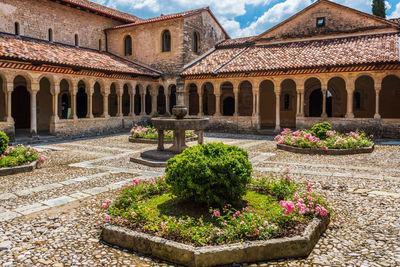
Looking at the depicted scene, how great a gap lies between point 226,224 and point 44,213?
A: 10.2 ft

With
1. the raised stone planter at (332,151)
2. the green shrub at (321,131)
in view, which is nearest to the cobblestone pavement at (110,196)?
the raised stone planter at (332,151)

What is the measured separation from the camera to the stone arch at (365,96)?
64.1 feet

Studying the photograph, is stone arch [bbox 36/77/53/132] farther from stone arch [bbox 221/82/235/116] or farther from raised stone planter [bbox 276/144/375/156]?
raised stone planter [bbox 276/144/375/156]

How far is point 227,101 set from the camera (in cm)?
2450

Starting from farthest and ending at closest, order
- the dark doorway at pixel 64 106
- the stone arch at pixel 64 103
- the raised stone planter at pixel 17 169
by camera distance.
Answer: the dark doorway at pixel 64 106
the stone arch at pixel 64 103
the raised stone planter at pixel 17 169

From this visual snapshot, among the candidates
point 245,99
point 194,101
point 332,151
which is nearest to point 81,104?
point 194,101

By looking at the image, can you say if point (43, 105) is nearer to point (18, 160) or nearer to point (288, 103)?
point (18, 160)

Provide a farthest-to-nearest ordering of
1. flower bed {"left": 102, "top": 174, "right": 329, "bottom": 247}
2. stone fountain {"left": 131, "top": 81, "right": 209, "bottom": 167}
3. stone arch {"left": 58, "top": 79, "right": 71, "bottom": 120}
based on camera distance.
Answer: stone arch {"left": 58, "top": 79, "right": 71, "bottom": 120} < stone fountain {"left": 131, "top": 81, "right": 209, "bottom": 167} < flower bed {"left": 102, "top": 174, "right": 329, "bottom": 247}

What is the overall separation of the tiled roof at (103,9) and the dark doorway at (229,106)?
32.3 feet

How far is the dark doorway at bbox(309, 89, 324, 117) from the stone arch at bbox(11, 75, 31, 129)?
703 inches

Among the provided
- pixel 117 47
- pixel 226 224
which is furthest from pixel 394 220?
pixel 117 47

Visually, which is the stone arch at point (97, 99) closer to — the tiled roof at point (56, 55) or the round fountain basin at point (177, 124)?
the tiled roof at point (56, 55)

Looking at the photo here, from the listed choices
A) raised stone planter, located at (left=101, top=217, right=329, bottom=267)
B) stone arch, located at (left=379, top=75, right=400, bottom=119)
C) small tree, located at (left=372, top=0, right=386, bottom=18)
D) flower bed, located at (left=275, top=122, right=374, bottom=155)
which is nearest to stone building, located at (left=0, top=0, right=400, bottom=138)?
stone arch, located at (left=379, top=75, right=400, bottom=119)

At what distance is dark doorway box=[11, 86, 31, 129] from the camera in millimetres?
18308
